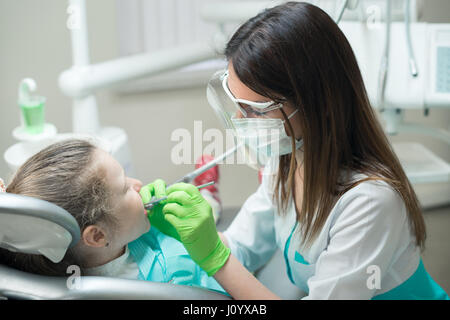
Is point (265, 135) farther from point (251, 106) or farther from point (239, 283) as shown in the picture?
point (239, 283)

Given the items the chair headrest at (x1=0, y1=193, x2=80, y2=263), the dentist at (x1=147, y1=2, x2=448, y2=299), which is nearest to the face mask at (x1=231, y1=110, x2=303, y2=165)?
the dentist at (x1=147, y1=2, x2=448, y2=299)

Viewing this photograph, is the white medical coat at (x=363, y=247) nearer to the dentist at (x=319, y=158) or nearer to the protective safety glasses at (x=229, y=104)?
the dentist at (x=319, y=158)

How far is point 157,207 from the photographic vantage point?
1.26m

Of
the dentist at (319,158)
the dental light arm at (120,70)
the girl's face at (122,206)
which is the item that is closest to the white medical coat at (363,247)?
the dentist at (319,158)

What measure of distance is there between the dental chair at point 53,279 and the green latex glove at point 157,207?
262 mm

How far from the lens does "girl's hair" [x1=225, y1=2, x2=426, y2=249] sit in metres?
0.99

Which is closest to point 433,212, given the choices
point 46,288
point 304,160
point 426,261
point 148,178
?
point 426,261

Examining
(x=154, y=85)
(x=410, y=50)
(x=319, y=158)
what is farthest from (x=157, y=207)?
(x=154, y=85)

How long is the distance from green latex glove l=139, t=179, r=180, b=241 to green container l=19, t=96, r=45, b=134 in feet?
1.83

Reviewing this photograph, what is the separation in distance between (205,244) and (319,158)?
293 mm

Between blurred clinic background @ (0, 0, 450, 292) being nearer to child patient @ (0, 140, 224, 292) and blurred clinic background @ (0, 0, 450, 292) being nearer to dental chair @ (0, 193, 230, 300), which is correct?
child patient @ (0, 140, 224, 292)

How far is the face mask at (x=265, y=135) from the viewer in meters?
1.06
